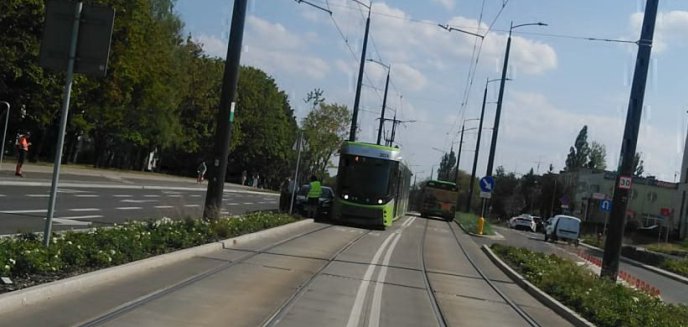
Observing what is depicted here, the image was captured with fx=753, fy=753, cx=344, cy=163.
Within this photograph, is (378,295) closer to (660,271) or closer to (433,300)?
(433,300)

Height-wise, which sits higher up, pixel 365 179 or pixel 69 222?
pixel 365 179

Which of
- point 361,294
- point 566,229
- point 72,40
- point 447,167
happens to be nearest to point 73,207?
point 72,40

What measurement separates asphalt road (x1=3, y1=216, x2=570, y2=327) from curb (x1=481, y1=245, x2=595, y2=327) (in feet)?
0.57

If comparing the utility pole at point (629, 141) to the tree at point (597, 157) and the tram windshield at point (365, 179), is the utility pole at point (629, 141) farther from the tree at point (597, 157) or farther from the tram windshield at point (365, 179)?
the tree at point (597, 157)

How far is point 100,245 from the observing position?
11.2m

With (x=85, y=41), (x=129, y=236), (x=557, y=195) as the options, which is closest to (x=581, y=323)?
(x=129, y=236)

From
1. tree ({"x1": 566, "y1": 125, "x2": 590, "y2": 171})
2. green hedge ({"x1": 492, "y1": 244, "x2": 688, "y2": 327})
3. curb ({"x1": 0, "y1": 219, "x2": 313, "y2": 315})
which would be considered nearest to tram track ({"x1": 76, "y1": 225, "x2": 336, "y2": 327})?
curb ({"x1": 0, "y1": 219, "x2": 313, "y2": 315})

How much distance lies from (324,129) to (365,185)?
64971 mm

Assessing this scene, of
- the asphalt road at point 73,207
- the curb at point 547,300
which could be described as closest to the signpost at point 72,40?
the asphalt road at point 73,207

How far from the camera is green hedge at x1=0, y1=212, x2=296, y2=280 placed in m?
8.88

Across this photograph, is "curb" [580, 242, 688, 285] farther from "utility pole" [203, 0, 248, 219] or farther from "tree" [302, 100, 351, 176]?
"tree" [302, 100, 351, 176]

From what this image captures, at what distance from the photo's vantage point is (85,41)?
9.99 m

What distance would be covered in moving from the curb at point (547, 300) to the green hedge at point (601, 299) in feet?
0.59

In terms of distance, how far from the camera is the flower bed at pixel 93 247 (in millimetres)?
8766
